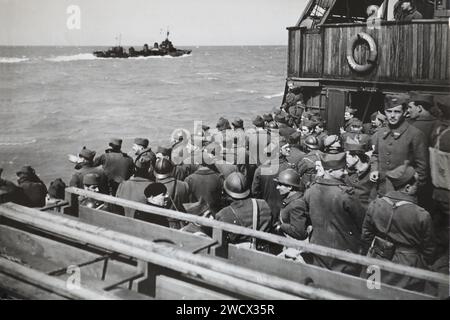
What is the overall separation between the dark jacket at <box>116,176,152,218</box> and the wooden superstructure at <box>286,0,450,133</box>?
8.74m

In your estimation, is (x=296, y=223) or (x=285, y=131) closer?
(x=296, y=223)

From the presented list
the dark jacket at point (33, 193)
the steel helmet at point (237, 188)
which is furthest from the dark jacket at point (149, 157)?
the steel helmet at point (237, 188)

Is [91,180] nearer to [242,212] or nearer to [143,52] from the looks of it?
[242,212]

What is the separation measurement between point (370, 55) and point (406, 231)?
9669 mm

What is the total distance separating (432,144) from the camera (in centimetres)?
557

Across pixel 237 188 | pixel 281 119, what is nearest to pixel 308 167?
pixel 237 188

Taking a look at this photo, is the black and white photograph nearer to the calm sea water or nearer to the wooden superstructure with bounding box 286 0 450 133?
the wooden superstructure with bounding box 286 0 450 133

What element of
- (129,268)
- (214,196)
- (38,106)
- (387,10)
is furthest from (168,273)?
(38,106)

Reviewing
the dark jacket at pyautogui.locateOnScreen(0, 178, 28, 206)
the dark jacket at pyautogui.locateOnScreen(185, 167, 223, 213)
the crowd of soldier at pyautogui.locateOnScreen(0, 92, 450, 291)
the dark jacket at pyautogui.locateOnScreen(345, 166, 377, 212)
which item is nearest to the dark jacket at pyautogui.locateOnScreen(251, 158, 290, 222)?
the crowd of soldier at pyautogui.locateOnScreen(0, 92, 450, 291)

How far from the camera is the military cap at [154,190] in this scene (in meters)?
5.39

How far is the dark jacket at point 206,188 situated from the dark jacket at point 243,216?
127 centimetres

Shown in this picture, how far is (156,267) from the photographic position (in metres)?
3.44

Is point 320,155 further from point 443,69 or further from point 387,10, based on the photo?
point 387,10

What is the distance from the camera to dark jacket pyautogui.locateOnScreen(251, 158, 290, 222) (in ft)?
22.1
